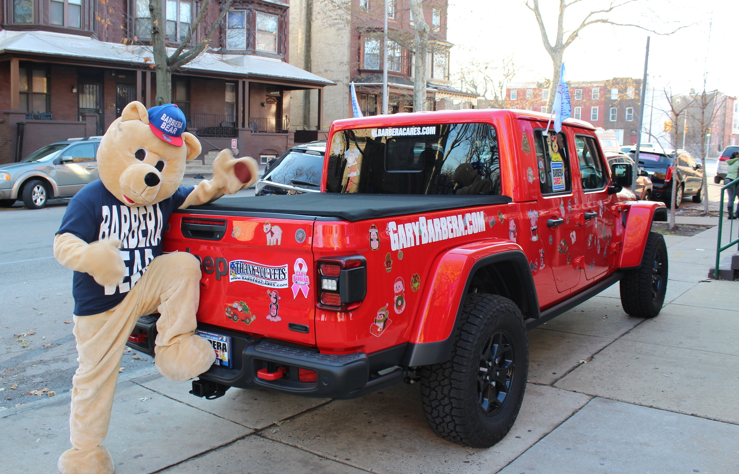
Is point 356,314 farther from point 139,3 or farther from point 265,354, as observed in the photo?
point 139,3

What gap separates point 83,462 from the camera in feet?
9.93

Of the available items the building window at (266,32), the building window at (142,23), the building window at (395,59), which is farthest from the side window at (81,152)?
the building window at (395,59)

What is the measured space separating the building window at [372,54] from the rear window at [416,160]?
102 feet

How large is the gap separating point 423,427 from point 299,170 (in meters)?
5.91

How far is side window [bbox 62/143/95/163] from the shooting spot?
A: 1534 cm

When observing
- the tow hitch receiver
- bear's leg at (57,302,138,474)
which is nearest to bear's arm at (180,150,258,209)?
bear's leg at (57,302,138,474)

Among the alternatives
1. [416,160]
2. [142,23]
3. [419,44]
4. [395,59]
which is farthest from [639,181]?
[395,59]

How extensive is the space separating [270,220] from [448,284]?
37.7 inches

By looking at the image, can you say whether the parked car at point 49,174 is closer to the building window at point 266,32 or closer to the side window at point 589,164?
the side window at point 589,164

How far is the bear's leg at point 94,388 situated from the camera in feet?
9.99

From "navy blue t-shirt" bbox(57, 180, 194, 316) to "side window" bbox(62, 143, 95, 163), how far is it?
537 inches

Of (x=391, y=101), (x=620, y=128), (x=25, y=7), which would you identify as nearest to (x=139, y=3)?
(x=25, y=7)

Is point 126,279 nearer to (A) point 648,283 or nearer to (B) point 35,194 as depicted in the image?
(A) point 648,283

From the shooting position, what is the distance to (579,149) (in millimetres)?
5184
